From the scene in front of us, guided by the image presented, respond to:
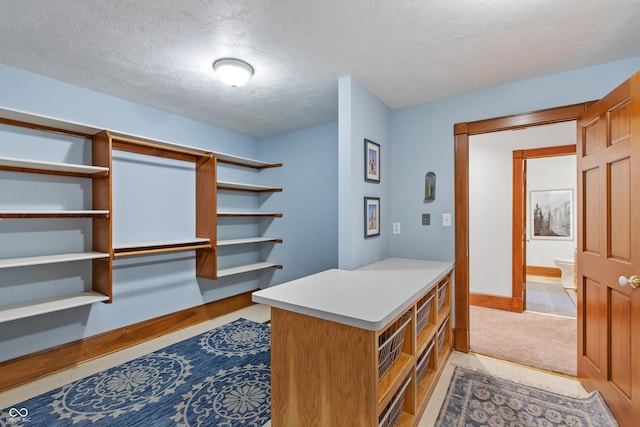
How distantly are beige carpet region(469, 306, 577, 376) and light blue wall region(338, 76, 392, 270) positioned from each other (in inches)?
56.7

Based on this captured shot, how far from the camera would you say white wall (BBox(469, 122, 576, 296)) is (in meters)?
3.82

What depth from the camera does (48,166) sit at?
213cm

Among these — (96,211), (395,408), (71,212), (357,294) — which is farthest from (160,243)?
(395,408)

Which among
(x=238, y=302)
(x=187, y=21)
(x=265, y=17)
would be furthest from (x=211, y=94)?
(x=238, y=302)

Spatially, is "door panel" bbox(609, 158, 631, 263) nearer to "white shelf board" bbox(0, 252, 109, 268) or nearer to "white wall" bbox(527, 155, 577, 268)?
"white shelf board" bbox(0, 252, 109, 268)

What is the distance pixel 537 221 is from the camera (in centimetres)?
568

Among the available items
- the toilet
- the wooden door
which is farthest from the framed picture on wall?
the wooden door

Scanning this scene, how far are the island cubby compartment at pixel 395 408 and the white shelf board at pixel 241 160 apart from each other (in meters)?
2.78

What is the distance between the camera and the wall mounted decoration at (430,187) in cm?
282

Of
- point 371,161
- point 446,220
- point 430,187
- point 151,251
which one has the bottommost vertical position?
point 151,251

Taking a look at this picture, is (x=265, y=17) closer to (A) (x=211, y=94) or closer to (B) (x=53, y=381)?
(A) (x=211, y=94)

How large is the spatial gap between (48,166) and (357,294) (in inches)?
93.9

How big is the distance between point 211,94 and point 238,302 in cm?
260

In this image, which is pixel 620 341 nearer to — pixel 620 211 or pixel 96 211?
pixel 620 211
